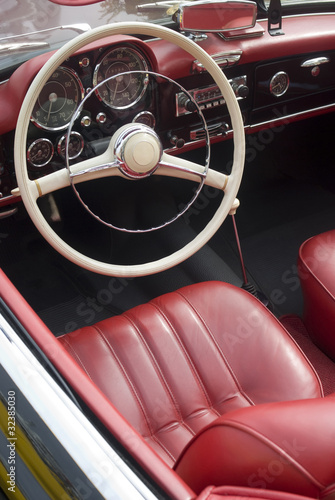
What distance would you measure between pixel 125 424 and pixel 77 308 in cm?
125

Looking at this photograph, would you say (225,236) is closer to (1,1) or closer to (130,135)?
(130,135)

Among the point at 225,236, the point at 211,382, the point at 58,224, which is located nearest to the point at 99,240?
the point at 58,224

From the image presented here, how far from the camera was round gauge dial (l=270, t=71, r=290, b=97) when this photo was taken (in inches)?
77.0

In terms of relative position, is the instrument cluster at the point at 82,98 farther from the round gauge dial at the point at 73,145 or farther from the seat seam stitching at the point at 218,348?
the seat seam stitching at the point at 218,348

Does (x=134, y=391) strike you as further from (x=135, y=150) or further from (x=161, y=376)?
(x=135, y=150)

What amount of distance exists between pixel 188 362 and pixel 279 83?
1109mm

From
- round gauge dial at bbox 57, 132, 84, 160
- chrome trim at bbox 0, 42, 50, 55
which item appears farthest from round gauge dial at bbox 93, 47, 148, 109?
chrome trim at bbox 0, 42, 50, 55

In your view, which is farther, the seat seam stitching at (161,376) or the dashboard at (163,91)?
the dashboard at (163,91)

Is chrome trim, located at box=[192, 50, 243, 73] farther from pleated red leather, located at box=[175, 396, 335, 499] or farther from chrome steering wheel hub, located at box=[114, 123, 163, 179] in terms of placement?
pleated red leather, located at box=[175, 396, 335, 499]

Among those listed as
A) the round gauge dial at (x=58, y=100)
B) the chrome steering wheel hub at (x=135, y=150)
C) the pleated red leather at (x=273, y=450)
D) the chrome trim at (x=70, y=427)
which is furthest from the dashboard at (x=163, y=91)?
the pleated red leather at (x=273, y=450)

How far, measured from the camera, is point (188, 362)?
4.53 feet

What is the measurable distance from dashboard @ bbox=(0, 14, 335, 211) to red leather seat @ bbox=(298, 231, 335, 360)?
1.68ft

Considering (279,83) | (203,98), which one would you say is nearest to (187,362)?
(203,98)

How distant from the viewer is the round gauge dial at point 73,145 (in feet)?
5.12
